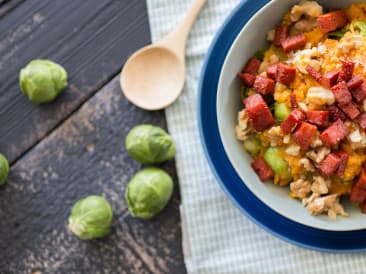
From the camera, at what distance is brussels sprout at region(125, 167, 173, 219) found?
1.83 m

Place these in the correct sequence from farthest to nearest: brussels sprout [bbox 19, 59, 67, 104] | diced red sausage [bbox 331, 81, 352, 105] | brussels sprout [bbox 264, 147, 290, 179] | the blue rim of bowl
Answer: brussels sprout [bbox 19, 59, 67, 104]
the blue rim of bowl
brussels sprout [bbox 264, 147, 290, 179]
diced red sausage [bbox 331, 81, 352, 105]

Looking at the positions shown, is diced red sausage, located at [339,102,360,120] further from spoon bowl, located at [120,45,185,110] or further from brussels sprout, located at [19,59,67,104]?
brussels sprout, located at [19,59,67,104]

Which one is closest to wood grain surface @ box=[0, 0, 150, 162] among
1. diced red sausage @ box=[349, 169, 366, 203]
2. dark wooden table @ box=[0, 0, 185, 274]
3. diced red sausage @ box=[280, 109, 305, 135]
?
dark wooden table @ box=[0, 0, 185, 274]

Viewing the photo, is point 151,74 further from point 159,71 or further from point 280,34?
point 280,34

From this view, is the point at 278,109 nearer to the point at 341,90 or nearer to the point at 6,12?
the point at 341,90

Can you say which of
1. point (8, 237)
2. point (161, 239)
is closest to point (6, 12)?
point (8, 237)

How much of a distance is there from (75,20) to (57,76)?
0.73 ft

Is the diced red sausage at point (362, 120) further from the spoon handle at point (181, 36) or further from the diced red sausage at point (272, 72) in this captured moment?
the spoon handle at point (181, 36)

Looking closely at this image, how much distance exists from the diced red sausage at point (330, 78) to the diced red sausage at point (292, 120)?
104 mm

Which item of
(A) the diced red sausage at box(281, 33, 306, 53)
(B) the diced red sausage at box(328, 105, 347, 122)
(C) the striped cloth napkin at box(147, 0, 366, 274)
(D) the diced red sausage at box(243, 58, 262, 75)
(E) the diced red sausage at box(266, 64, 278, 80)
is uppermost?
(A) the diced red sausage at box(281, 33, 306, 53)

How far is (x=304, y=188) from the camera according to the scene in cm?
165

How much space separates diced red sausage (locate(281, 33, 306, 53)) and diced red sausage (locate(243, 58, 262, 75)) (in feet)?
0.30

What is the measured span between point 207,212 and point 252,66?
538 mm

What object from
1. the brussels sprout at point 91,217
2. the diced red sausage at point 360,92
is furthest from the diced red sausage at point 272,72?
the brussels sprout at point 91,217
